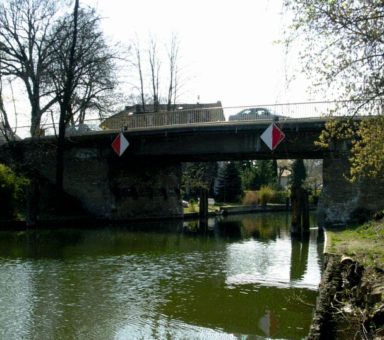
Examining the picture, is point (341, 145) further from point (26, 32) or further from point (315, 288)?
point (26, 32)

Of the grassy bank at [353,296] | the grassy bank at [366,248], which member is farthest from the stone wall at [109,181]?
the grassy bank at [353,296]

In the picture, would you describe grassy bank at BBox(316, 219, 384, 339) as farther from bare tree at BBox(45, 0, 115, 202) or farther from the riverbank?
bare tree at BBox(45, 0, 115, 202)

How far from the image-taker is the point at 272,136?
25.4 m

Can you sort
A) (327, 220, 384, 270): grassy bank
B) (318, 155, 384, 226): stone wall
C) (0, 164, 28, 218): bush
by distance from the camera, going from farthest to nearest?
1. (0, 164, 28, 218): bush
2. (318, 155, 384, 226): stone wall
3. (327, 220, 384, 270): grassy bank

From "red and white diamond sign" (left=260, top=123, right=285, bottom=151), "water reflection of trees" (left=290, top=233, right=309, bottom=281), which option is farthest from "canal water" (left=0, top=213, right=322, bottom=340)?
"red and white diamond sign" (left=260, top=123, right=285, bottom=151)

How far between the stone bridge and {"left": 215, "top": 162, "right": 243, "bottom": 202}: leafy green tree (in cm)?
1484

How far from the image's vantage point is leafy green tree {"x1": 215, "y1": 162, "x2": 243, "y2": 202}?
51.1 m

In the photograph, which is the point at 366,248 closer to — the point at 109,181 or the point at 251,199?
the point at 109,181

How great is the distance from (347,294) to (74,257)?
36.3ft

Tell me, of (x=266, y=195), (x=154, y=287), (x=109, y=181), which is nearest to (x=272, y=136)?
(x=109, y=181)

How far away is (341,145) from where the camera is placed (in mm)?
24828

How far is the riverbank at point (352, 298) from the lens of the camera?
272 inches

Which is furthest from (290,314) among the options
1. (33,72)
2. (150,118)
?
(33,72)

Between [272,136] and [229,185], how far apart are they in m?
26.1
